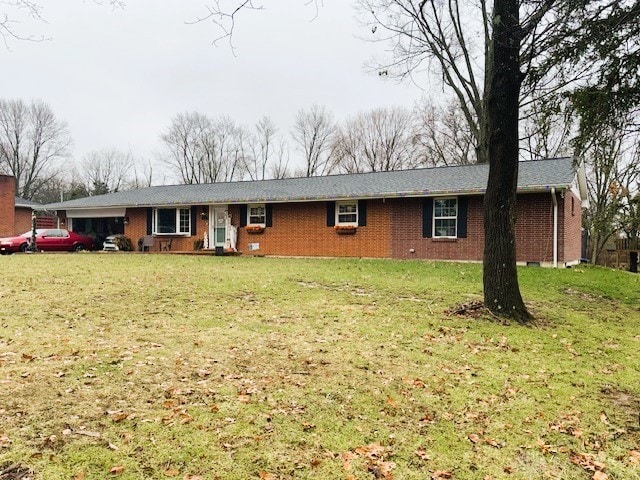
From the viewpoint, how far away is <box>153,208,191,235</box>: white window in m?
19.8

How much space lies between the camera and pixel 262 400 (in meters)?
3.52

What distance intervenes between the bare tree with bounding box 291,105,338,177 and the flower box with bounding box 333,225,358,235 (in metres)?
24.3

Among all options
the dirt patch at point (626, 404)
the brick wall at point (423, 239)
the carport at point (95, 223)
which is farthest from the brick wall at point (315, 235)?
the dirt patch at point (626, 404)

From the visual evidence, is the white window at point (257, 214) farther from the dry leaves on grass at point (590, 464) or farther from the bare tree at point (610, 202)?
the dry leaves on grass at point (590, 464)

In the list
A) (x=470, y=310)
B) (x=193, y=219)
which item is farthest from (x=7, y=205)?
(x=470, y=310)

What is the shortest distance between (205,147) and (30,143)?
1721 cm

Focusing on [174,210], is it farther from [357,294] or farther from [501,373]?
[501,373]

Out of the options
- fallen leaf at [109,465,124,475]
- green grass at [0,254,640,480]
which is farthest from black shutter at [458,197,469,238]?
fallen leaf at [109,465,124,475]

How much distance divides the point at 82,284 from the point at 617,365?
8861 millimetres

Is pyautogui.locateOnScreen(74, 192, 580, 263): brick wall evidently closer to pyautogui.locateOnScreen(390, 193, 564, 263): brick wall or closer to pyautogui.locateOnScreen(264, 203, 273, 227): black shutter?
pyautogui.locateOnScreen(390, 193, 564, 263): brick wall

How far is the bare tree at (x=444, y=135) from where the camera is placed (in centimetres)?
3073

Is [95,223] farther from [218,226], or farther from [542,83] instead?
[542,83]

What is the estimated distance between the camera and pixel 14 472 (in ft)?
→ 7.91

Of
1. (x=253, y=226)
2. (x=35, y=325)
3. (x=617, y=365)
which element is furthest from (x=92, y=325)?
(x=253, y=226)
